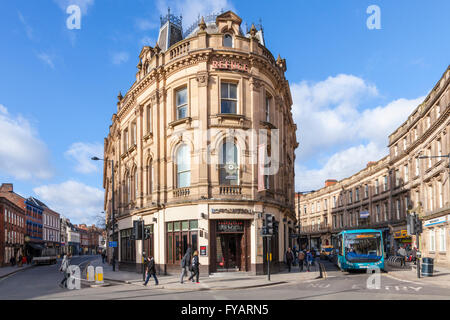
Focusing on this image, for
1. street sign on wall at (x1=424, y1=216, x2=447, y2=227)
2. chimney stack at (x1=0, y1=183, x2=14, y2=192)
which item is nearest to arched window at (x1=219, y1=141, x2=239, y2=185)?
street sign on wall at (x1=424, y1=216, x2=447, y2=227)

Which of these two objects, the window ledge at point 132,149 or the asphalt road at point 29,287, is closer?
the asphalt road at point 29,287

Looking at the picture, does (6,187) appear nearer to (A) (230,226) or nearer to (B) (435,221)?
(A) (230,226)

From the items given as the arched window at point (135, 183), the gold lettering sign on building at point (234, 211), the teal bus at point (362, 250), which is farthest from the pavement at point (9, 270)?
the teal bus at point (362, 250)

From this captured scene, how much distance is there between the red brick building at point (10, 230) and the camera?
5553cm

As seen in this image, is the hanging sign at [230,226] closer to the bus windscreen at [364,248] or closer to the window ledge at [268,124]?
the window ledge at [268,124]

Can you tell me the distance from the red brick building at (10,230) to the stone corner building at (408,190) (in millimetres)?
46866

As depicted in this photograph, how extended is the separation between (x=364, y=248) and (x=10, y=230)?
52.9 metres

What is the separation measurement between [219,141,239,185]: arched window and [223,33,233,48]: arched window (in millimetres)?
6358

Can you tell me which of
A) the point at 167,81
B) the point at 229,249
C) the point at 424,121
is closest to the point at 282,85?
the point at 167,81

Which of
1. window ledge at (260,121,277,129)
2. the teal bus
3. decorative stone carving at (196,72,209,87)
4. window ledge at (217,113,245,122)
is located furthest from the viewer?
window ledge at (260,121,277,129)

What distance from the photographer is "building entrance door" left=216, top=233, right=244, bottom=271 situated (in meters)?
24.5

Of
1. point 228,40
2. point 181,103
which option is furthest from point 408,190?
point 181,103

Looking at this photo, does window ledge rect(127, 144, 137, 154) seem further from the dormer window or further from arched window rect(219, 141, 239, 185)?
arched window rect(219, 141, 239, 185)

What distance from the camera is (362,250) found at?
25.6m
